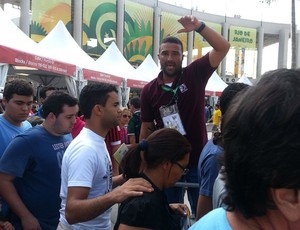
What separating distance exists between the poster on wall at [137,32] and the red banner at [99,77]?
17.4 m

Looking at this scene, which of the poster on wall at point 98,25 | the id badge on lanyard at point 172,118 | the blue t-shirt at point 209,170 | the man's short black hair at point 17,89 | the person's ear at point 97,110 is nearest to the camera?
the blue t-shirt at point 209,170

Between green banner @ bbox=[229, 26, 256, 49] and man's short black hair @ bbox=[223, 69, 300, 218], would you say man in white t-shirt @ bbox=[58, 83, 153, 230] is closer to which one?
man's short black hair @ bbox=[223, 69, 300, 218]

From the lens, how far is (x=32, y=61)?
764cm

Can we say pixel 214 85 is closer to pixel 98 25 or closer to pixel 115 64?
pixel 98 25

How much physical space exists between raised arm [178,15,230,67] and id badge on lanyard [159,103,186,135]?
0.50 m

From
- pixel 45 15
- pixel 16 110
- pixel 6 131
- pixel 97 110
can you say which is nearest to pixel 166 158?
pixel 97 110

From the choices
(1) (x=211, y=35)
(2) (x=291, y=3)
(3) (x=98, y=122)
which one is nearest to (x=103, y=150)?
(3) (x=98, y=122)

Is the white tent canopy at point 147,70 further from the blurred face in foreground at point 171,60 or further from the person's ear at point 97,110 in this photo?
the person's ear at point 97,110

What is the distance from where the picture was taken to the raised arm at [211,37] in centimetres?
291

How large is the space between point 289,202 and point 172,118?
7.57 ft

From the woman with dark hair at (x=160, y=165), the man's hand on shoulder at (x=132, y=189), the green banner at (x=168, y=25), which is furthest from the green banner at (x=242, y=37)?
the man's hand on shoulder at (x=132, y=189)

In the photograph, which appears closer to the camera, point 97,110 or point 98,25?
point 97,110

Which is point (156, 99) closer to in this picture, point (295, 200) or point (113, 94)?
point (113, 94)

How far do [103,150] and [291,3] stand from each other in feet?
72.2
